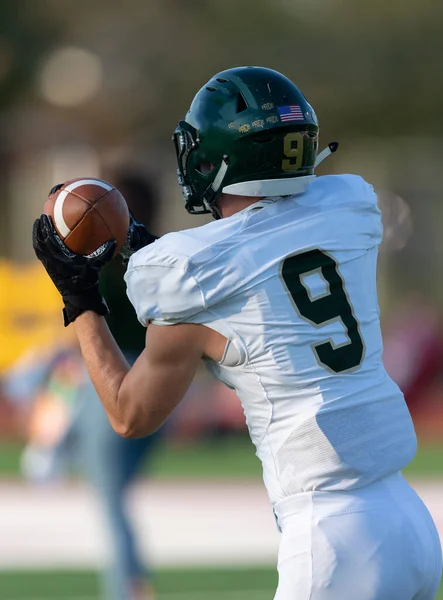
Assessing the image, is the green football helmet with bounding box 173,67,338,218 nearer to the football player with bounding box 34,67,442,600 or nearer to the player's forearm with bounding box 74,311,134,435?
the football player with bounding box 34,67,442,600

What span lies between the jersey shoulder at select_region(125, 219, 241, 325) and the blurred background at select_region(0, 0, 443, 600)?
1871 mm

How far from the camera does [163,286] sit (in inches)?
114

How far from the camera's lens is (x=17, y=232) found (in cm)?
1620

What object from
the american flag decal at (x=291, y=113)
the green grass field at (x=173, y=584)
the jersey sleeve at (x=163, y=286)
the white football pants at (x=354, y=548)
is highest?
the american flag decal at (x=291, y=113)

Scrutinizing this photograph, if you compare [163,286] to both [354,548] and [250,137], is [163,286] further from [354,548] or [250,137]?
[354,548]

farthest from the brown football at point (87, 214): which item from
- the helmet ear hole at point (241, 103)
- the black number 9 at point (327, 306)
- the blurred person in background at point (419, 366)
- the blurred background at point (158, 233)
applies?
the blurred person in background at point (419, 366)

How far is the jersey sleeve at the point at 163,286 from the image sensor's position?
2.87m

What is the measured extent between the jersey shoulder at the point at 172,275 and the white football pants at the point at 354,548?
52cm

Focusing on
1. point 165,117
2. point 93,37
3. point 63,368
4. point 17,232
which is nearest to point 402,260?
point 17,232

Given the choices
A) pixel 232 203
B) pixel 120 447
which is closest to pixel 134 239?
pixel 232 203

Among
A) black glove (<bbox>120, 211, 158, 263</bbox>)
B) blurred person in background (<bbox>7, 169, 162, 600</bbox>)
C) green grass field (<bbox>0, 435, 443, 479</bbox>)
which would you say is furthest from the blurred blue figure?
green grass field (<bbox>0, 435, 443, 479</bbox>)

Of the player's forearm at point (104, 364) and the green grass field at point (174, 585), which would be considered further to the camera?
the green grass field at point (174, 585)

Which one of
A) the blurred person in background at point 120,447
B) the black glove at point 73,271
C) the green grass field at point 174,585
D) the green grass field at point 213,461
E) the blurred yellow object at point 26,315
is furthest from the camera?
the blurred yellow object at point 26,315

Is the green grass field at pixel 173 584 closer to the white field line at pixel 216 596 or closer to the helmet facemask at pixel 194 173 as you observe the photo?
the white field line at pixel 216 596
